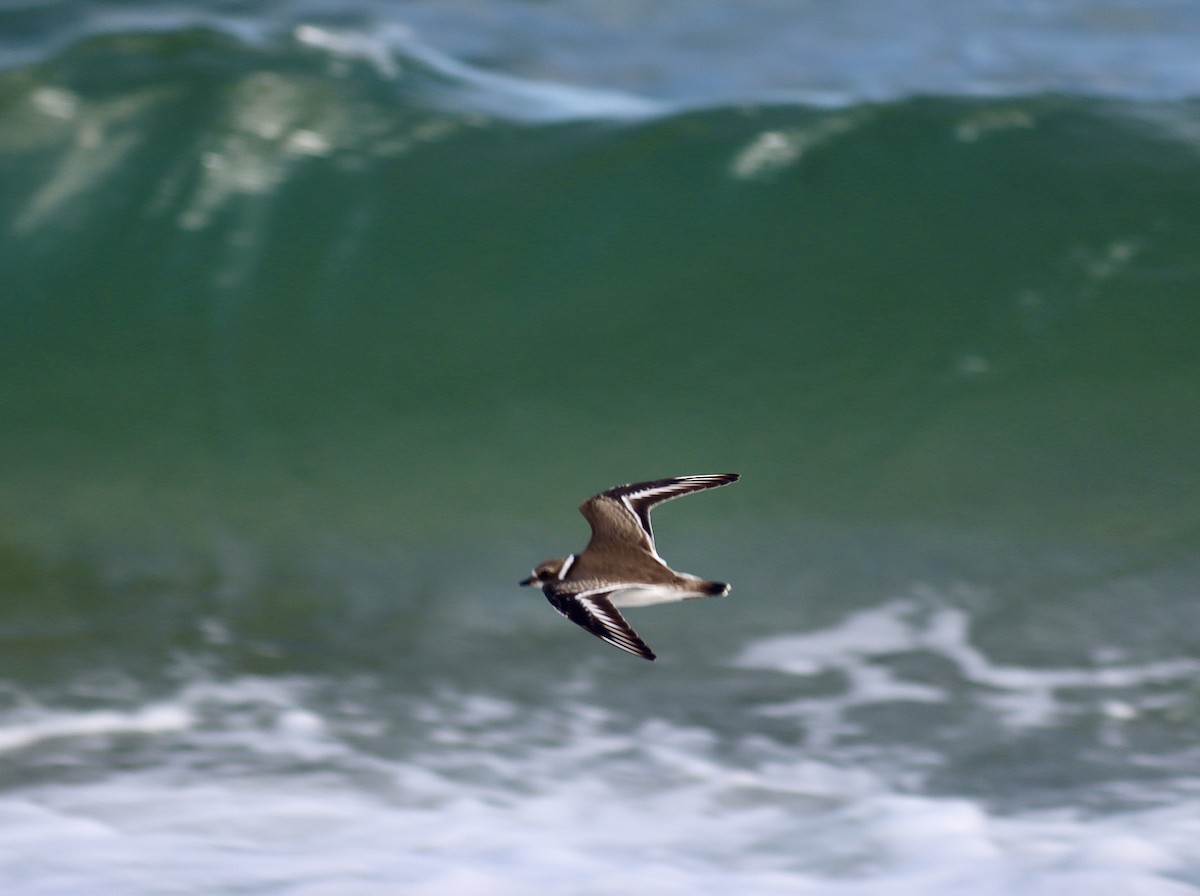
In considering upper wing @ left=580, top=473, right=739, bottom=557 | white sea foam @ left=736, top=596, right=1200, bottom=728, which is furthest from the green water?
upper wing @ left=580, top=473, right=739, bottom=557

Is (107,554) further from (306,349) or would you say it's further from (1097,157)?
(1097,157)

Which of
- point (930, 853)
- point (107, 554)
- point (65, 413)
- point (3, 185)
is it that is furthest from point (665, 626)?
point (3, 185)

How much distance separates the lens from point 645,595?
12.6 ft

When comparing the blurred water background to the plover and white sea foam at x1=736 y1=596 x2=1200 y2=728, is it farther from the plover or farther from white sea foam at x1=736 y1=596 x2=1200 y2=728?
the plover

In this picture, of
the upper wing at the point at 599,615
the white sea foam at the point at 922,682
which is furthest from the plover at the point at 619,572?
the white sea foam at the point at 922,682

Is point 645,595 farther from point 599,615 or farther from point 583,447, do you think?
point 583,447

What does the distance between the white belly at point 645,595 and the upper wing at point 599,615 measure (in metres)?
0.08

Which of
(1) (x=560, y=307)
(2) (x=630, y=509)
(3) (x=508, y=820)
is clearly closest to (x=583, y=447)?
(1) (x=560, y=307)

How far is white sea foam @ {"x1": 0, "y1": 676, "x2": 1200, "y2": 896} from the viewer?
4406mm

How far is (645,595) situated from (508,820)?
136 centimetres

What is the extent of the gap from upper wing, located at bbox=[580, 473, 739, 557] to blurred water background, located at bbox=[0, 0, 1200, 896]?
3.62 ft

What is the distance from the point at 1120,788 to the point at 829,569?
5.72 ft

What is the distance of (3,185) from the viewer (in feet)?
28.6

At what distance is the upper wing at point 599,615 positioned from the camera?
129 inches
